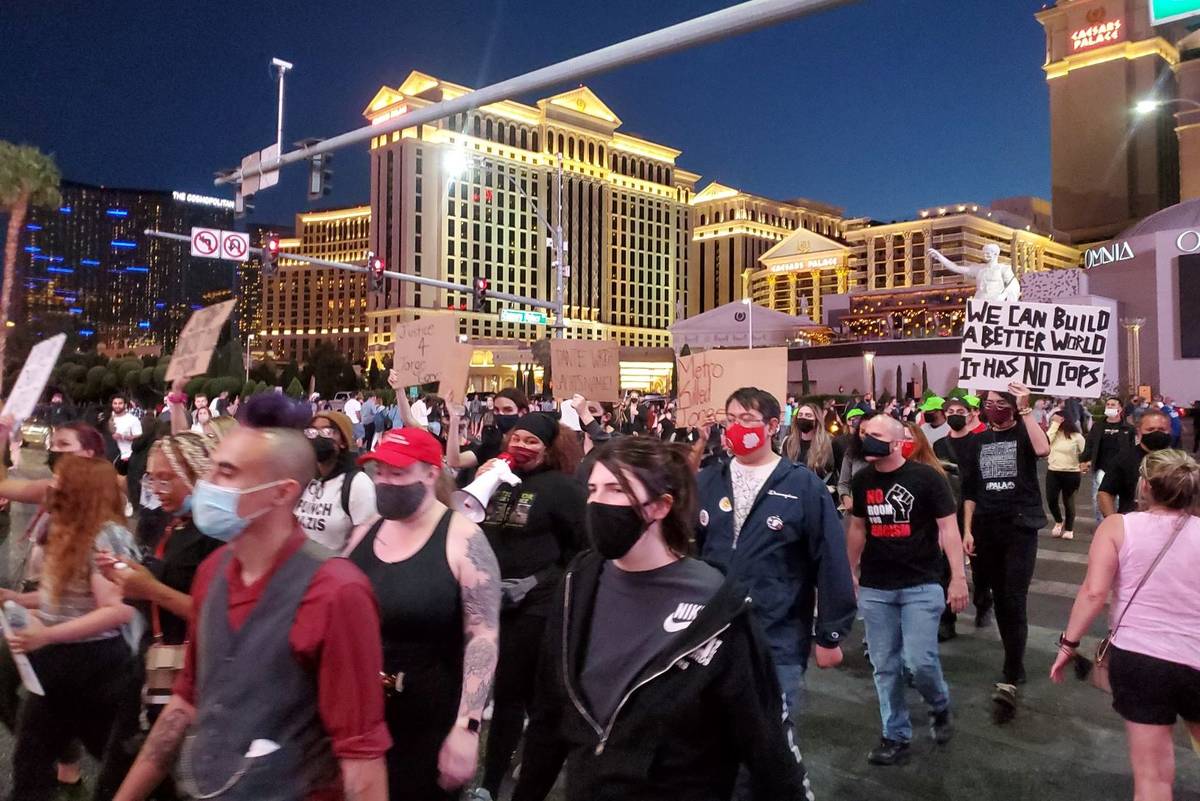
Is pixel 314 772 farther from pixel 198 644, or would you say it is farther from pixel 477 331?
pixel 477 331

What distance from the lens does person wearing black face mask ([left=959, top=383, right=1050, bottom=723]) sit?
18.5 feet

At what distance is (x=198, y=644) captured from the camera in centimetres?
236

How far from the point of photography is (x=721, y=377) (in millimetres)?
8398

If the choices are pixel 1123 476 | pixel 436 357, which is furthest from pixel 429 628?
pixel 1123 476

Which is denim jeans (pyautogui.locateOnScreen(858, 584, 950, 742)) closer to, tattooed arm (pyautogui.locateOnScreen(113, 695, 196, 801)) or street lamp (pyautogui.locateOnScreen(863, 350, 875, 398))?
tattooed arm (pyautogui.locateOnScreen(113, 695, 196, 801))

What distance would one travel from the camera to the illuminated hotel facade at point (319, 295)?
143 meters

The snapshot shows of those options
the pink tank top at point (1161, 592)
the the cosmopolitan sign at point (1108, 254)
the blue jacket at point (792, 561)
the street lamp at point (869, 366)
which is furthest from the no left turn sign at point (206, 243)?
the the cosmopolitan sign at point (1108, 254)

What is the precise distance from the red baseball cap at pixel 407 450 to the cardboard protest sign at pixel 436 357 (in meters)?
5.11

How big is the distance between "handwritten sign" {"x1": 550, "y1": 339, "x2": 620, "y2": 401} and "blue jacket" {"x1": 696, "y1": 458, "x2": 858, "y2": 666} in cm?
705

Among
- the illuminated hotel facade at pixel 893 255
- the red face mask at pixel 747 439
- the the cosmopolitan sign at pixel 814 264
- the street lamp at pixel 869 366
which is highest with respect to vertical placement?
Result: the illuminated hotel facade at pixel 893 255

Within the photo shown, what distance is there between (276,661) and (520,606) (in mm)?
1971

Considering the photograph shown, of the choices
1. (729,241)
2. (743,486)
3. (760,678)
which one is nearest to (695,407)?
(743,486)

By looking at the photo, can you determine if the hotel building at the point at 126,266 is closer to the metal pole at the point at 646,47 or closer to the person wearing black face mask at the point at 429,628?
→ the metal pole at the point at 646,47

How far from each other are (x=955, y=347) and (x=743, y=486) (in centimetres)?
4142
